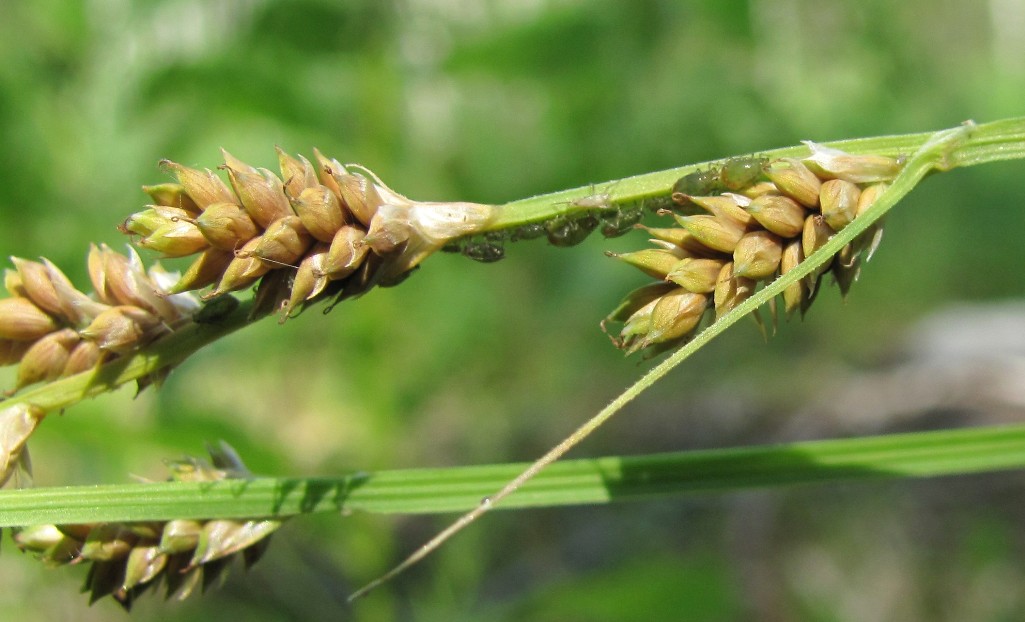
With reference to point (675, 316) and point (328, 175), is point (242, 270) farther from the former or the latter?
point (675, 316)

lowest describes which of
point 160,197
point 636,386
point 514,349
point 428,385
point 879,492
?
point 879,492

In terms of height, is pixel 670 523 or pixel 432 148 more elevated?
pixel 432 148

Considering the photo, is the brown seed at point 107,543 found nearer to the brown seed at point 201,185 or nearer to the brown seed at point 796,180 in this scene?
A: the brown seed at point 201,185

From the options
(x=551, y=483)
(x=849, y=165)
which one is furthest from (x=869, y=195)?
(x=551, y=483)

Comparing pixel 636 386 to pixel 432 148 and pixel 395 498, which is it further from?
pixel 432 148

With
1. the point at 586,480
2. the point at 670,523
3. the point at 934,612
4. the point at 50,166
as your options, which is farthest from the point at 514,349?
the point at 586,480

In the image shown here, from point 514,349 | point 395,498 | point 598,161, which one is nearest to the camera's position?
point 395,498

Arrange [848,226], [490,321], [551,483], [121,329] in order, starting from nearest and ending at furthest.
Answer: [848,226]
[121,329]
[551,483]
[490,321]
